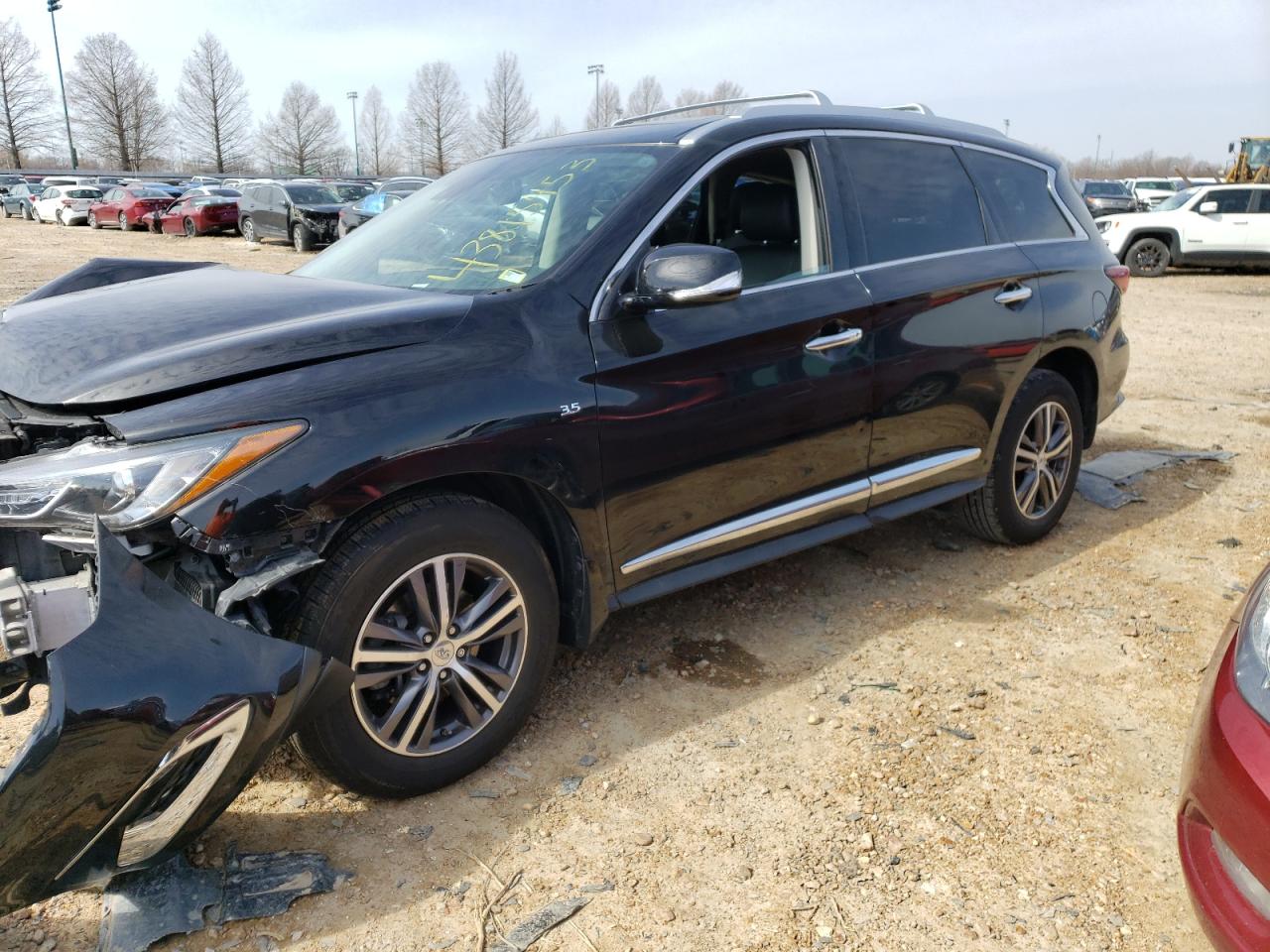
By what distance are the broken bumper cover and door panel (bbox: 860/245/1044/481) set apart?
7.69ft

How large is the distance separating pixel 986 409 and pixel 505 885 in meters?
2.79

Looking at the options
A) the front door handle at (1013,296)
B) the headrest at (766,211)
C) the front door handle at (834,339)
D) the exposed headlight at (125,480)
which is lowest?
the exposed headlight at (125,480)

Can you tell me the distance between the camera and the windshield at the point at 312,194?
21703mm

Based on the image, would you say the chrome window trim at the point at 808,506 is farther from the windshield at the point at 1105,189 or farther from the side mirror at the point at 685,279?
the windshield at the point at 1105,189

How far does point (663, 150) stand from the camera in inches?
125

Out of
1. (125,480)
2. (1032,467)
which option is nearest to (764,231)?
(1032,467)

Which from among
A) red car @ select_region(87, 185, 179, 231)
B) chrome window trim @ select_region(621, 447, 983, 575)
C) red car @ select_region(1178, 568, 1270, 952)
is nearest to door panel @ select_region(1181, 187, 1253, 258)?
chrome window trim @ select_region(621, 447, 983, 575)

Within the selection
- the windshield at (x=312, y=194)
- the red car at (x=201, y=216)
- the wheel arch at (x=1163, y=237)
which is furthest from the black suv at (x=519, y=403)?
the red car at (x=201, y=216)

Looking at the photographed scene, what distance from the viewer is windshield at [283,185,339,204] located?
21703 mm

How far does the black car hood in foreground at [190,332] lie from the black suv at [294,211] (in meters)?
19.4

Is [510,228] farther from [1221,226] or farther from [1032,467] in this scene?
[1221,226]

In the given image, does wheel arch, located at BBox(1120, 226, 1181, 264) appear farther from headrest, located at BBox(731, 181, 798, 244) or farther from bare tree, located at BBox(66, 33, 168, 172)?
bare tree, located at BBox(66, 33, 168, 172)

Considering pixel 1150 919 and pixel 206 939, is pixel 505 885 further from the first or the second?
pixel 1150 919

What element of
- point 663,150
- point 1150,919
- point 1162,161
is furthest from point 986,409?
point 1162,161
